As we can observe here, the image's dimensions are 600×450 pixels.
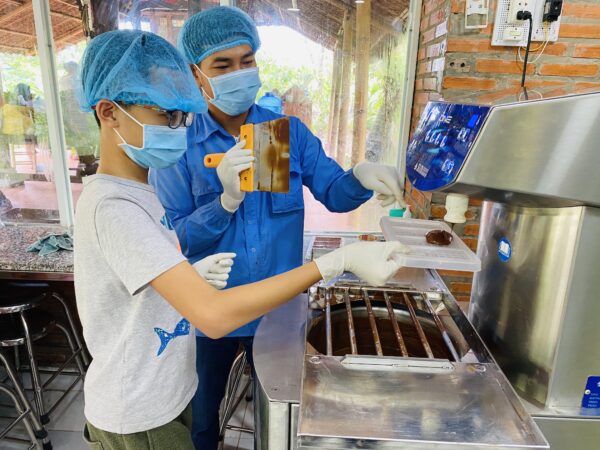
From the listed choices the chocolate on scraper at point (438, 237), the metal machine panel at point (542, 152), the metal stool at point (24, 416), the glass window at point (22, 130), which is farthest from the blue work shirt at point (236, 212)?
the glass window at point (22, 130)

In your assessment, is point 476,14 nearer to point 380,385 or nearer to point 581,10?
point 581,10

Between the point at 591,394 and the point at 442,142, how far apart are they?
507 millimetres

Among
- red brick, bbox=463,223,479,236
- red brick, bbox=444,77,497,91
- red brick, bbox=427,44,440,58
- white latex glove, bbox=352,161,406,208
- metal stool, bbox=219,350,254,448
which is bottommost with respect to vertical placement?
metal stool, bbox=219,350,254,448

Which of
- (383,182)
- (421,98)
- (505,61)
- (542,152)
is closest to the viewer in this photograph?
(542,152)

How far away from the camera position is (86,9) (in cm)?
213

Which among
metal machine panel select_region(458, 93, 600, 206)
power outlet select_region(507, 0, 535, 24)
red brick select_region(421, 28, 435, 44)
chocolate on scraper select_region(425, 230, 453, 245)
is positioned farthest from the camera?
red brick select_region(421, 28, 435, 44)

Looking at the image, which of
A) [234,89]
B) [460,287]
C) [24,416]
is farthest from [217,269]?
[24,416]

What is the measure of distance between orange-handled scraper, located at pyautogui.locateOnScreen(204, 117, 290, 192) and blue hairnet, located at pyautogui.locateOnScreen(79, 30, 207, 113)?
0.84 ft

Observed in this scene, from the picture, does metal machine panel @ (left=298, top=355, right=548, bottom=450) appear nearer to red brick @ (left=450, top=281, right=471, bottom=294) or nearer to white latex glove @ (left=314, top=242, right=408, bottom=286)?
white latex glove @ (left=314, top=242, right=408, bottom=286)

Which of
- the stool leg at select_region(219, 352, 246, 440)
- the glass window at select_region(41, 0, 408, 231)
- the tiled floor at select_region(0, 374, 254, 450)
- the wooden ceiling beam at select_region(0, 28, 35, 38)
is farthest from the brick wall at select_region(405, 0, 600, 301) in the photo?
the wooden ceiling beam at select_region(0, 28, 35, 38)

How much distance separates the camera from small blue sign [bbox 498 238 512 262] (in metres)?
0.82

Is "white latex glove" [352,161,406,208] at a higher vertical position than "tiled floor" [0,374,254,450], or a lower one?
higher

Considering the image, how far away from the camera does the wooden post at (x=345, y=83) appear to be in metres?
2.17

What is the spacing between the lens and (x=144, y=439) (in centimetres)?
89
